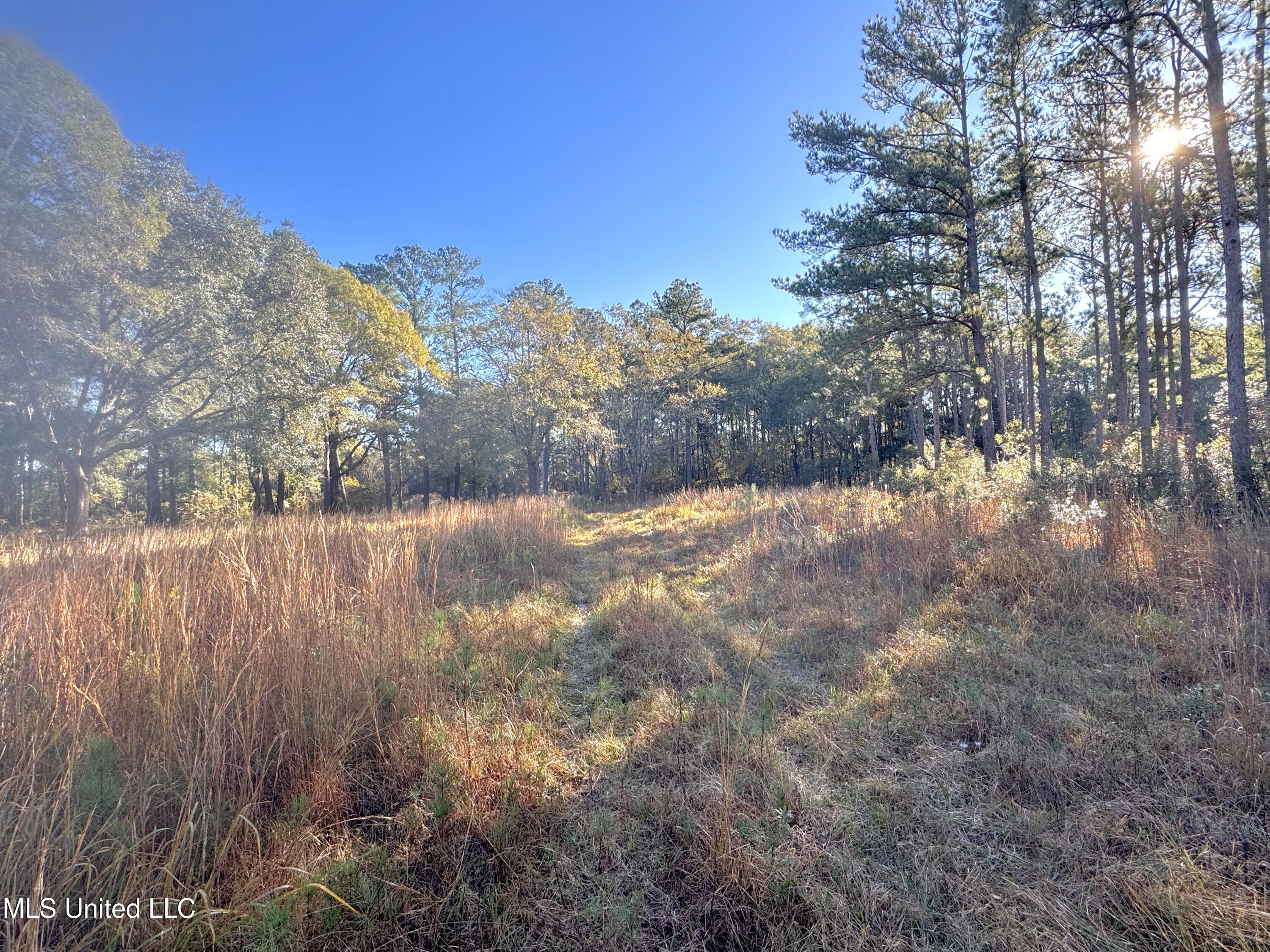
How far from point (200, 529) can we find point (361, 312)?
584 inches

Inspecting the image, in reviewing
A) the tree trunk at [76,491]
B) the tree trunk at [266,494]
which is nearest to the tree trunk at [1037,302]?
the tree trunk at [76,491]

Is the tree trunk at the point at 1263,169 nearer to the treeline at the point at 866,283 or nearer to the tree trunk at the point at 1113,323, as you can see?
the treeline at the point at 866,283

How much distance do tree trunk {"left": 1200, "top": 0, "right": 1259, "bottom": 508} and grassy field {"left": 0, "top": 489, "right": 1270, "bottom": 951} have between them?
181 inches

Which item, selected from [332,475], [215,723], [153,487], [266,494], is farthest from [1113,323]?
[266,494]

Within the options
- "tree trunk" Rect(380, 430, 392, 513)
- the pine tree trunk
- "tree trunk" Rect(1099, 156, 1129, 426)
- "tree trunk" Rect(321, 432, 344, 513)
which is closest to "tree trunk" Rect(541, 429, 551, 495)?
"tree trunk" Rect(380, 430, 392, 513)

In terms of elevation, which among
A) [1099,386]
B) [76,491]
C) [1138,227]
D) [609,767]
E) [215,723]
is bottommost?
[609,767]

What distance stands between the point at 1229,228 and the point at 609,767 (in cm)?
1089

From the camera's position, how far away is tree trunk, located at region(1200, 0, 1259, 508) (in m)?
6.28

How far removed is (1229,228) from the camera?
644 cm

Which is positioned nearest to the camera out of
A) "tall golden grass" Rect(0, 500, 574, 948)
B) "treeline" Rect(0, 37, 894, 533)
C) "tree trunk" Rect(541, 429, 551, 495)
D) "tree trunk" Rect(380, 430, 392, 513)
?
"tall golden grass" Rect(0, 500, 574, 948)

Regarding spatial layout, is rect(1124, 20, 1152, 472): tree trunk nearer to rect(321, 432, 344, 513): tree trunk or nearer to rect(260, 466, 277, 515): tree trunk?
rect(321, 432, 344, 513): tree trunk

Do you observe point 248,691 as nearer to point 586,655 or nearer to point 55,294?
point 586,655

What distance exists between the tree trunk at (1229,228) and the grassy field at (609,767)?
459 cm

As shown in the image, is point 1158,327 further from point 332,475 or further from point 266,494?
point 266,494
